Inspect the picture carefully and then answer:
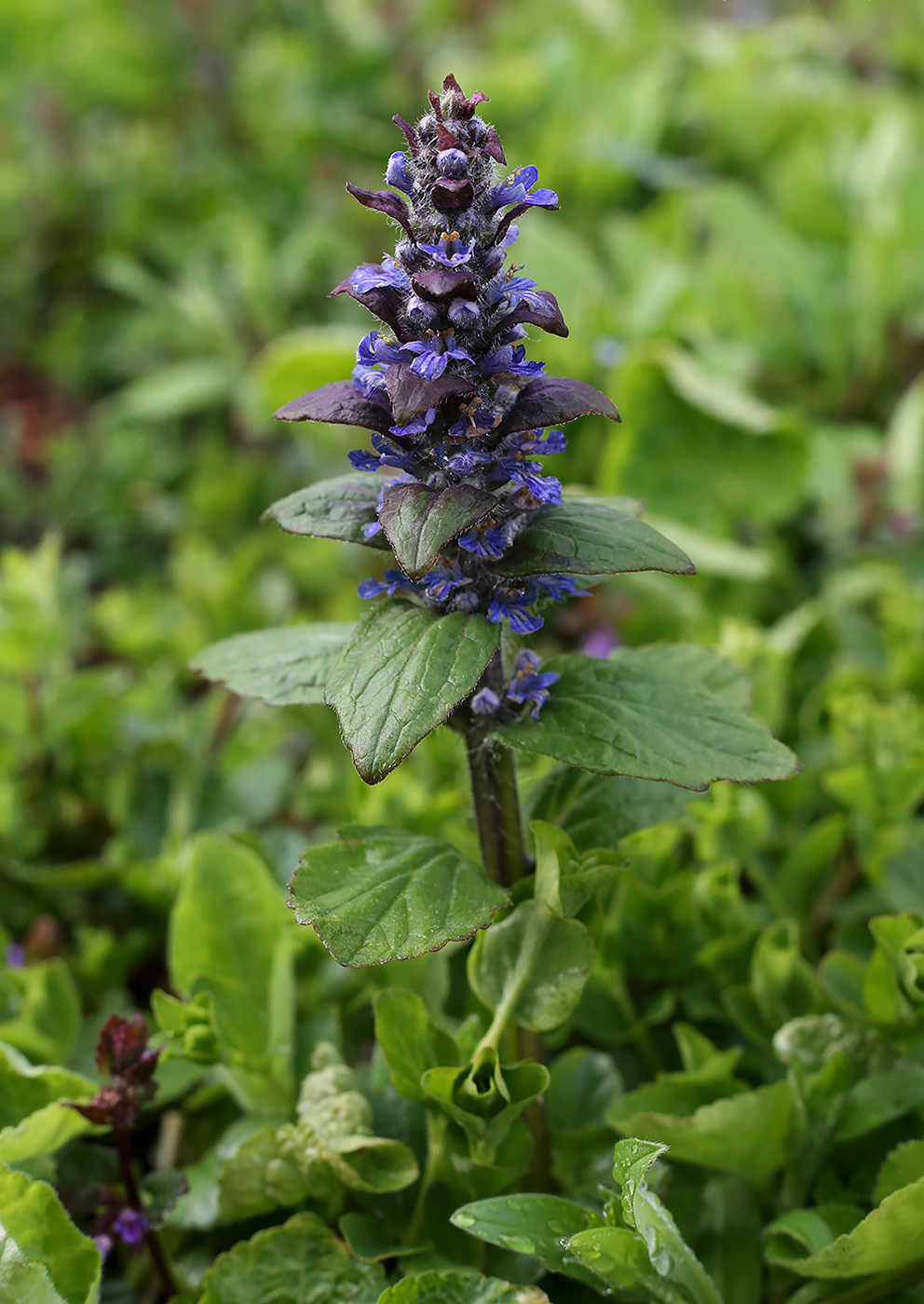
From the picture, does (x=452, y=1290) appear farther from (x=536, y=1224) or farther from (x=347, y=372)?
(x=347, y=372)

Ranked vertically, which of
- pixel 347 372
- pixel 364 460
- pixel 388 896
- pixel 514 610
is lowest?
pixel 388 896

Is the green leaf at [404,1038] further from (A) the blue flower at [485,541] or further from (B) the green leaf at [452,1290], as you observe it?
(A) the blue flower at [485,541]

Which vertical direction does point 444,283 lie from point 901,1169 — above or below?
above

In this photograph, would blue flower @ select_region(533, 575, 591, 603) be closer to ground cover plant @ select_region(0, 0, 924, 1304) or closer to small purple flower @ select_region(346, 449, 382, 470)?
ground cover plant @ select_region(0, 0, 924, 1304)

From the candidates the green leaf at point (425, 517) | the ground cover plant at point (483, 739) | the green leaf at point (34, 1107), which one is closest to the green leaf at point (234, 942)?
the ground cover plant at point (483, 739)

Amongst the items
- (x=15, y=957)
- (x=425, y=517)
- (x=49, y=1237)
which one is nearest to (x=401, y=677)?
(x=425, y=517)

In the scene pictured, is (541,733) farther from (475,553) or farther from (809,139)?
(809,139)
